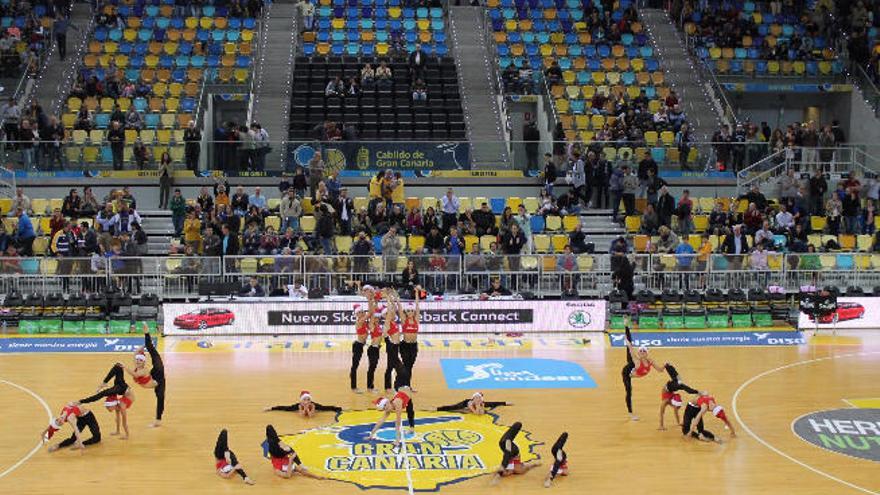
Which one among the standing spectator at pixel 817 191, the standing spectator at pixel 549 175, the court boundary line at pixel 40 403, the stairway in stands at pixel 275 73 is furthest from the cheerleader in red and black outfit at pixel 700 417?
the stairway in stands at pixel 275 73

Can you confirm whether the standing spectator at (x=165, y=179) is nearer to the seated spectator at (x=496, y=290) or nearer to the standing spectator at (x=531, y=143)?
the seated spectator at (x=496, y=290)

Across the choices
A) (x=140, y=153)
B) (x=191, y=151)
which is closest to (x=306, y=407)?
(x=191, y=151)

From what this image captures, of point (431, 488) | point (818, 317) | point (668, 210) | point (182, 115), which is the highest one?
point (182, 115)

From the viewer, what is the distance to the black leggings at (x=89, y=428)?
70.8 ft

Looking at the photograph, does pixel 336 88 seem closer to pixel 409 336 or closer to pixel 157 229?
pixel 157 229

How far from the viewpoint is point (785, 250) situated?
3569cm

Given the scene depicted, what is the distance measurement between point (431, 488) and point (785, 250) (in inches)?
745

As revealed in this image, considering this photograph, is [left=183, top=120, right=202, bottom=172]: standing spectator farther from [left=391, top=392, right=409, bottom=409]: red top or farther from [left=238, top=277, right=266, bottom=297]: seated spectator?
[left=391, top=392, right=409, bottom=409]: red top

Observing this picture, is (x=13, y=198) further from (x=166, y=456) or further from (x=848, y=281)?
(x=848, y=281)

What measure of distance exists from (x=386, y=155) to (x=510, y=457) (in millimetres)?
20100

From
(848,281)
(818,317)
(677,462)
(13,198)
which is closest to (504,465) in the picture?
(677,462)

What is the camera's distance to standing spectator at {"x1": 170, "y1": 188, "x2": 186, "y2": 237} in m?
35.8

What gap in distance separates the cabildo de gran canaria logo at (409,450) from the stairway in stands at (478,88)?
16292 millimetres

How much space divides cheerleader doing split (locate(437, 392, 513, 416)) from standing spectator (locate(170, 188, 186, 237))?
14.1 metres
